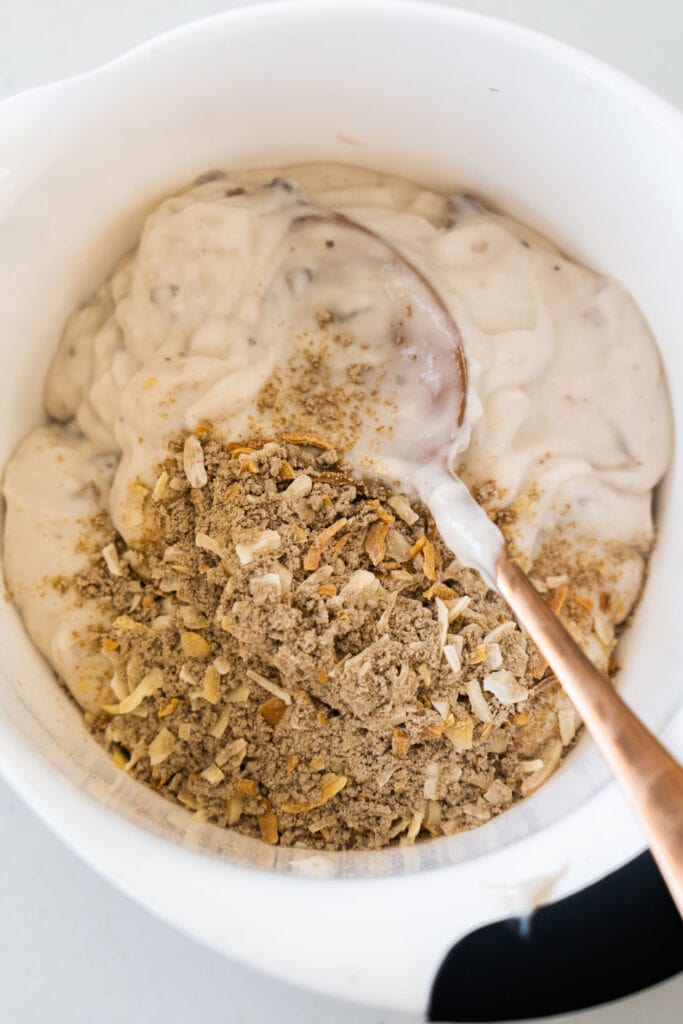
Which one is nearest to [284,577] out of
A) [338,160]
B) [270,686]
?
[270,686]

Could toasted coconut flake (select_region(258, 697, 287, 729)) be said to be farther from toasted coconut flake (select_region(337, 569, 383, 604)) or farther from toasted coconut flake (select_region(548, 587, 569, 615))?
toasted coconut flake (select_region(548, 587, 569, 615))

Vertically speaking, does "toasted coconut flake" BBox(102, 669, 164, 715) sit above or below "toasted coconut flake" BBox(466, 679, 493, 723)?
Answer: above

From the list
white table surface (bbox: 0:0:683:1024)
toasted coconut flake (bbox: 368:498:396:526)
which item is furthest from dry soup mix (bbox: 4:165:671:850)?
white table surface (bbox: 0:0:683:1024)

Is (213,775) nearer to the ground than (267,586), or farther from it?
nearer to the ground

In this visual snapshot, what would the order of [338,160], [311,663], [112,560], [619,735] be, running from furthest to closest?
1. [338,160]
2. [112,560]
3. [311,663]
4. [619,735]

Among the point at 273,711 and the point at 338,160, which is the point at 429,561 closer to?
the point at 273,711

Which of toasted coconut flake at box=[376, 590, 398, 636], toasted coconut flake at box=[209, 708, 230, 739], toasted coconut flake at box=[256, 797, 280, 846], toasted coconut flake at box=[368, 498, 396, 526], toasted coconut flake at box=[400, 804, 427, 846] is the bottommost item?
toasted coconut flake at box=[400, 804, 427, 846]
